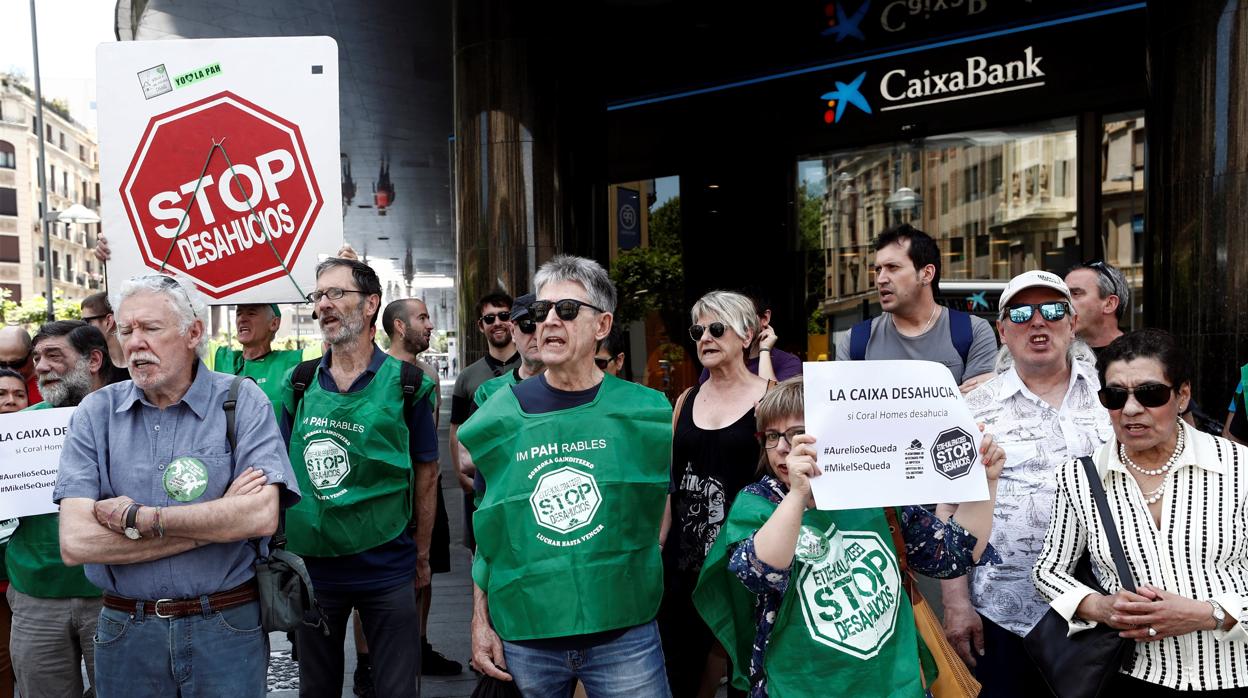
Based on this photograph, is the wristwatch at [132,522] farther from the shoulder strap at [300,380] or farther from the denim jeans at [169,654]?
the shoulder strap at [300,380]

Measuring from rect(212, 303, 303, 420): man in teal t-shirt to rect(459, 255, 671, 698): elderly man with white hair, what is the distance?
7.70ft

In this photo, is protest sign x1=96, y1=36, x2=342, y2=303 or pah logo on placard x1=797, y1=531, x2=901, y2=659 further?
protest sign x1=96, y1=36, x2=342, y2=303

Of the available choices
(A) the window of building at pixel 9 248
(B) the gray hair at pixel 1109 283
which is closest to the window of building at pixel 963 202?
(B) the gray hair at pixel 1109 283

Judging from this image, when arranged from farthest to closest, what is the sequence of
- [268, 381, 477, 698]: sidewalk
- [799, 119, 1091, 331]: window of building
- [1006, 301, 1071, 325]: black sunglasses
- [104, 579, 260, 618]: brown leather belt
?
[799, 119, 1091, 331]: window of building < [268, 381, 477, 698]: sidewalk < [1006, 301, 1071, 325]: black sunglasses < [104, 579, 260, 618]: brown leather belt

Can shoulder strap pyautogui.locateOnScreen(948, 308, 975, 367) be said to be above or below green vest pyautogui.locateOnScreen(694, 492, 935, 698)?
above

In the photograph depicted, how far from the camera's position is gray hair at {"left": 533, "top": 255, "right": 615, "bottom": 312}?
3.19m

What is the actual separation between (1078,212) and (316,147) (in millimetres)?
7456

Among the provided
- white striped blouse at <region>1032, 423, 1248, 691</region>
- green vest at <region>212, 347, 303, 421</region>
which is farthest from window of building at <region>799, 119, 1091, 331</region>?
green vest at <region>212, 347, 303, 421</region>

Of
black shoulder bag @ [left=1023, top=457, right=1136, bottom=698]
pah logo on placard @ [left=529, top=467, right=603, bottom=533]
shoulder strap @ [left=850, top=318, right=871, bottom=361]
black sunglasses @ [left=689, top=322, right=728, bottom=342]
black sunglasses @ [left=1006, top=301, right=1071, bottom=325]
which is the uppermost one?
black sunglasses @ [left=1006, top=301, right=1071, bottom=325]

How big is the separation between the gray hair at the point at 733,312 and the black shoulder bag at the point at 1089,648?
1706mm

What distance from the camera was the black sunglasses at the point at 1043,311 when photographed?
3318 mm

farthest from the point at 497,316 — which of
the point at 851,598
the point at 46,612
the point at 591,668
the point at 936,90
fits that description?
the point at 936,90

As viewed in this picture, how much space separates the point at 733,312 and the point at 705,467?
0.74m

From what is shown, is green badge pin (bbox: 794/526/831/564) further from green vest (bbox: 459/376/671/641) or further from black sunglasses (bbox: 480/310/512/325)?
black sunglasses (bbox: 480/310/512/325)
